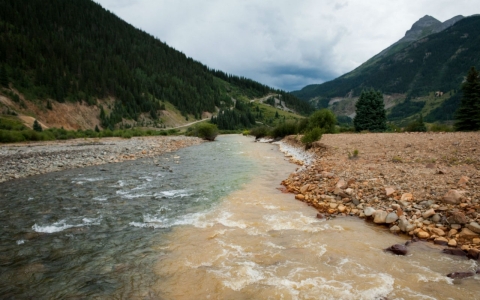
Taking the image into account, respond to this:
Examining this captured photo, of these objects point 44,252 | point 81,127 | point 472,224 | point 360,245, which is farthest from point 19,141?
point 472,224

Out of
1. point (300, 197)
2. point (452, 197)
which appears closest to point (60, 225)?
point (300, 197)

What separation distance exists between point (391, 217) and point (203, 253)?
6.81 metres

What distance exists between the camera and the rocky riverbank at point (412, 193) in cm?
793

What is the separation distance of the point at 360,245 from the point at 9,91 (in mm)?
92542

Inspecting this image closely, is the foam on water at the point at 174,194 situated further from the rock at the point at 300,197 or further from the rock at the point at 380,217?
the rock at the point at 380,217

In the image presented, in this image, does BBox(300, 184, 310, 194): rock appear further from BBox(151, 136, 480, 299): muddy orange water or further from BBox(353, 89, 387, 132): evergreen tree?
BBox(353, 89, 387, 132): evergreen tree

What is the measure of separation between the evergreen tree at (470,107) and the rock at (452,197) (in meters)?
38.4

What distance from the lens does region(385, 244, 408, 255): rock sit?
7244 mm

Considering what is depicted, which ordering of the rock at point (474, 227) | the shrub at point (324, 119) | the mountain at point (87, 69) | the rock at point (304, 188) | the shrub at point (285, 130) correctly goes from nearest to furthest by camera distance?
the rock at point (474, 227), the rock at point (304, 188), the shrub at point (324, 119), the shrub at point (285, 130), the mountain at point (87, 69)

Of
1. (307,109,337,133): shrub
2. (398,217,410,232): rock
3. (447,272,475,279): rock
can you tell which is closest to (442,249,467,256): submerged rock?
(447,272,475,279): rock

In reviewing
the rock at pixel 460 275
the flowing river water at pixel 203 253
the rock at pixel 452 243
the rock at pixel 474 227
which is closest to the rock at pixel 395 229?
the flowing river water at pixel 203 253

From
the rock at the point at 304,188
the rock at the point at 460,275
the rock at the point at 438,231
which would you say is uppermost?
the rock at the point at 438,231

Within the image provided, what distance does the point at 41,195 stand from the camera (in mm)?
14031

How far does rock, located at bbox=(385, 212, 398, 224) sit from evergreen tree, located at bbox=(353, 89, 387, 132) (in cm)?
5111
